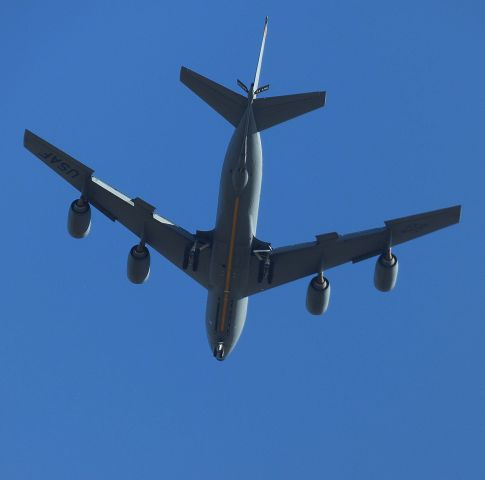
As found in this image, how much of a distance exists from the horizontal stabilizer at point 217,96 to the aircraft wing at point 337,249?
5.67 m

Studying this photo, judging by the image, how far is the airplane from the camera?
32656mm

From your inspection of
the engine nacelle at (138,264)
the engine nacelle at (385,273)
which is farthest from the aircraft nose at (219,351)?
the engine nacelle at (385,273)

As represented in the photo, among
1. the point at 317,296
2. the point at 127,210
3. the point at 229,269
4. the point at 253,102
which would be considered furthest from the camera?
the point at 317,296

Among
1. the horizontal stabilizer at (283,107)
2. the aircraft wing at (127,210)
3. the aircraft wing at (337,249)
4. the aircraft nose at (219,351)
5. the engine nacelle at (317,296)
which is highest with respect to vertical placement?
the horizontal stabilizer at (283,107)

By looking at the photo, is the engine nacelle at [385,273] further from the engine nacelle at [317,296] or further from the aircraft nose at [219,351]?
the aircraft nose at [219,351]

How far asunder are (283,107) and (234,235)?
16.4 feet

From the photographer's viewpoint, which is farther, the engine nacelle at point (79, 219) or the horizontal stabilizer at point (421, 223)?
the horizontal stabilizer at point (421, 223)

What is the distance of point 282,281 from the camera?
38000 millimetres

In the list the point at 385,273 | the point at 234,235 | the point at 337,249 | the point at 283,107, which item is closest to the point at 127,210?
the point at 234,235

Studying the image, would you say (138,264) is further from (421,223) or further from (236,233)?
(421,223)

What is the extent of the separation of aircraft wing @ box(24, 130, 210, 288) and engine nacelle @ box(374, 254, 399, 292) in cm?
667

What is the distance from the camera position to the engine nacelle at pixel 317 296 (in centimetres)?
3628

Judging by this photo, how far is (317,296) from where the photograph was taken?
119ft

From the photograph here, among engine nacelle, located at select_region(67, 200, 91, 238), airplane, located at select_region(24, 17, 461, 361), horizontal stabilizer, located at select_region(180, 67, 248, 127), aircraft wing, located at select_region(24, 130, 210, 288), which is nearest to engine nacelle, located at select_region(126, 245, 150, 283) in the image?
airplane, located at select_region(24, 17, 461, 361)
